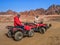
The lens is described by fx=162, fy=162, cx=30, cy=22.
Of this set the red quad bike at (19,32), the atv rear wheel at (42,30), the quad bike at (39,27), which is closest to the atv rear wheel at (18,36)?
the red quad bike at (19,32)

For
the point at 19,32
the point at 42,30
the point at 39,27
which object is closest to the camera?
the point at 19,32

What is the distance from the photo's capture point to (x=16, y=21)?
1293 cm

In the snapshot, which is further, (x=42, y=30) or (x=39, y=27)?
(x=39, y=27)

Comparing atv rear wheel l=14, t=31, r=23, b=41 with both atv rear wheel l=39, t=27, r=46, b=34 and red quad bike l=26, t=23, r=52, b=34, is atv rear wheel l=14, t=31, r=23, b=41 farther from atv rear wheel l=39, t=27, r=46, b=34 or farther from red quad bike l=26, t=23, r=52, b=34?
atv rear wheel l=39, t=27, r=46, b=34

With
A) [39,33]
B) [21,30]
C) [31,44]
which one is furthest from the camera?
[39,33]

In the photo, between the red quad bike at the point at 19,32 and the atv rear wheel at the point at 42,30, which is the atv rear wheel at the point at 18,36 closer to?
the red quad bike at the point at 19,32

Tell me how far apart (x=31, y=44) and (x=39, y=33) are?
291 cm

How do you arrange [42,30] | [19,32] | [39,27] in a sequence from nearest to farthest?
[19,32] → [42,30] → [39,27]

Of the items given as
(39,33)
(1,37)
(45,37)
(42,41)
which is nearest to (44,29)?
(39,33)

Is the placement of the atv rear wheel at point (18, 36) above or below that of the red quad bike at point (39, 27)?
below

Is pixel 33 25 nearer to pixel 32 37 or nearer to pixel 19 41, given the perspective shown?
pixel 32 37

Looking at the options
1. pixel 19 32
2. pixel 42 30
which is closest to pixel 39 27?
pixel 42 30

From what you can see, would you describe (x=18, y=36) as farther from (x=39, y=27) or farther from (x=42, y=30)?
(x=39, y=27)

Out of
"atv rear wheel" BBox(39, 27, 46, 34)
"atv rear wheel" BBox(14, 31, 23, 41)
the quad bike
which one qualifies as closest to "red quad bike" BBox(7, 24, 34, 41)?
"atv rear wheel" BBox(14, 31, 23, 41)
